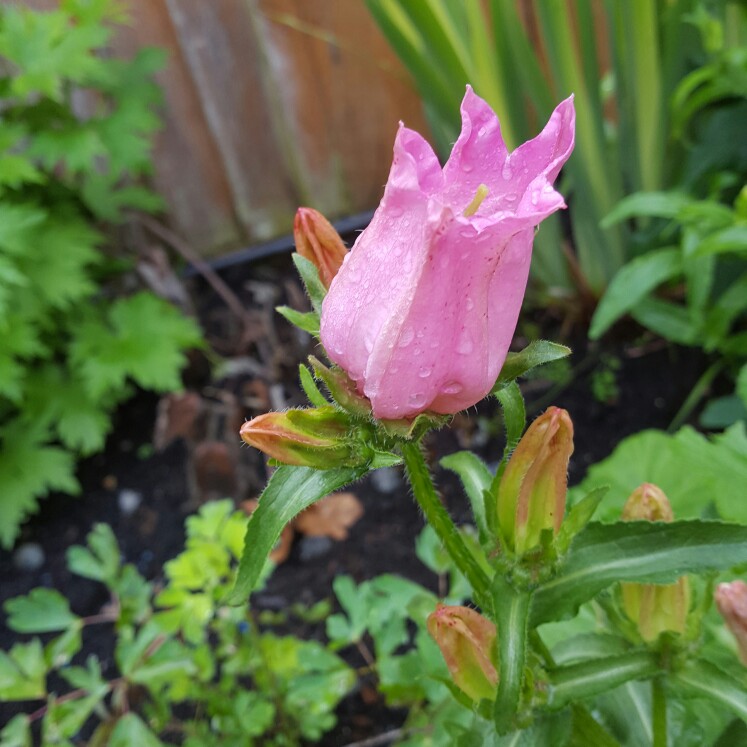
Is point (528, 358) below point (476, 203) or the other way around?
below

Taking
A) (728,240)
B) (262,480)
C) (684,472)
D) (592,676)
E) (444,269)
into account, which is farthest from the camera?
(262,480)

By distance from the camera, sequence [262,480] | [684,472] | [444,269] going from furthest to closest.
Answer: [262,480] < [684,472] < [444,269]

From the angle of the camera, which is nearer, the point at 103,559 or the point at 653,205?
the point at 103,559

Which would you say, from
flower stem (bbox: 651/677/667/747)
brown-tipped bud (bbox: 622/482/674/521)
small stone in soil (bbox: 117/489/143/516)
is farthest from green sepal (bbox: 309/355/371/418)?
small stone in soil (bbox: 117/489/143/516)

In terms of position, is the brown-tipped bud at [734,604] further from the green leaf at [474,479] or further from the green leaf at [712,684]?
the green leaf at [474,479]

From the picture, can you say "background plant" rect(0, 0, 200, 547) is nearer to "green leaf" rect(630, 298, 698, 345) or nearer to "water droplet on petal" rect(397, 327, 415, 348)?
"green leaf" rect(630, 298, 698, 345)

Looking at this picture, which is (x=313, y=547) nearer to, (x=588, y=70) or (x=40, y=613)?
→ (x=40, y=613)

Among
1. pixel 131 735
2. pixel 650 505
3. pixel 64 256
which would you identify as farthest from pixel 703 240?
pixel 64 256
